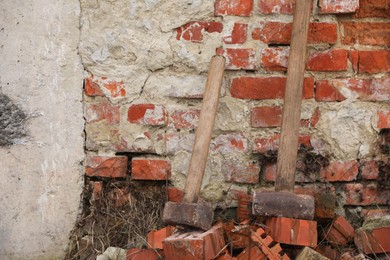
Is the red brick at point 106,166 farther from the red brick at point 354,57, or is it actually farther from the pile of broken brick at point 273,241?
the red brick at point 354,57

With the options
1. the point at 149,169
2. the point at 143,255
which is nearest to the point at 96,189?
the point at 149,169

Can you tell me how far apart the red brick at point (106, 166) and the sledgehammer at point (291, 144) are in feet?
2.13

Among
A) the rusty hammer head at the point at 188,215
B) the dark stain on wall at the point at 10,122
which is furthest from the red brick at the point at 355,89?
the dark stain on wall at the point at 10,122

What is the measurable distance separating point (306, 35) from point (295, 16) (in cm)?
9

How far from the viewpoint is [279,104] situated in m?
2.78

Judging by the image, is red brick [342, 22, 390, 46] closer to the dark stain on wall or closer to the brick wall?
the brick wall

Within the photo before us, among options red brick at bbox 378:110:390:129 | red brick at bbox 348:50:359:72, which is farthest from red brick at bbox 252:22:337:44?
red brick at bbox 378:110:390:129

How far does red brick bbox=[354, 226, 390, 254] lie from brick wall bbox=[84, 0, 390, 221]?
0.30 meters

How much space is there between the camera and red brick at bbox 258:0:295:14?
274 centimetres

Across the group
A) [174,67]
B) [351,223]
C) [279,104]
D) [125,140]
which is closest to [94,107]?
[125,140]

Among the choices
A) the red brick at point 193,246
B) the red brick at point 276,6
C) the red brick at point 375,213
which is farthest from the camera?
the red brick at point 375,213

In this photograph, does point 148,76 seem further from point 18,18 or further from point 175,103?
point 18,18

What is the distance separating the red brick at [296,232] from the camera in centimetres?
238

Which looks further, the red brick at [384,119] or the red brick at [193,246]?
the red brick at [384,119]
